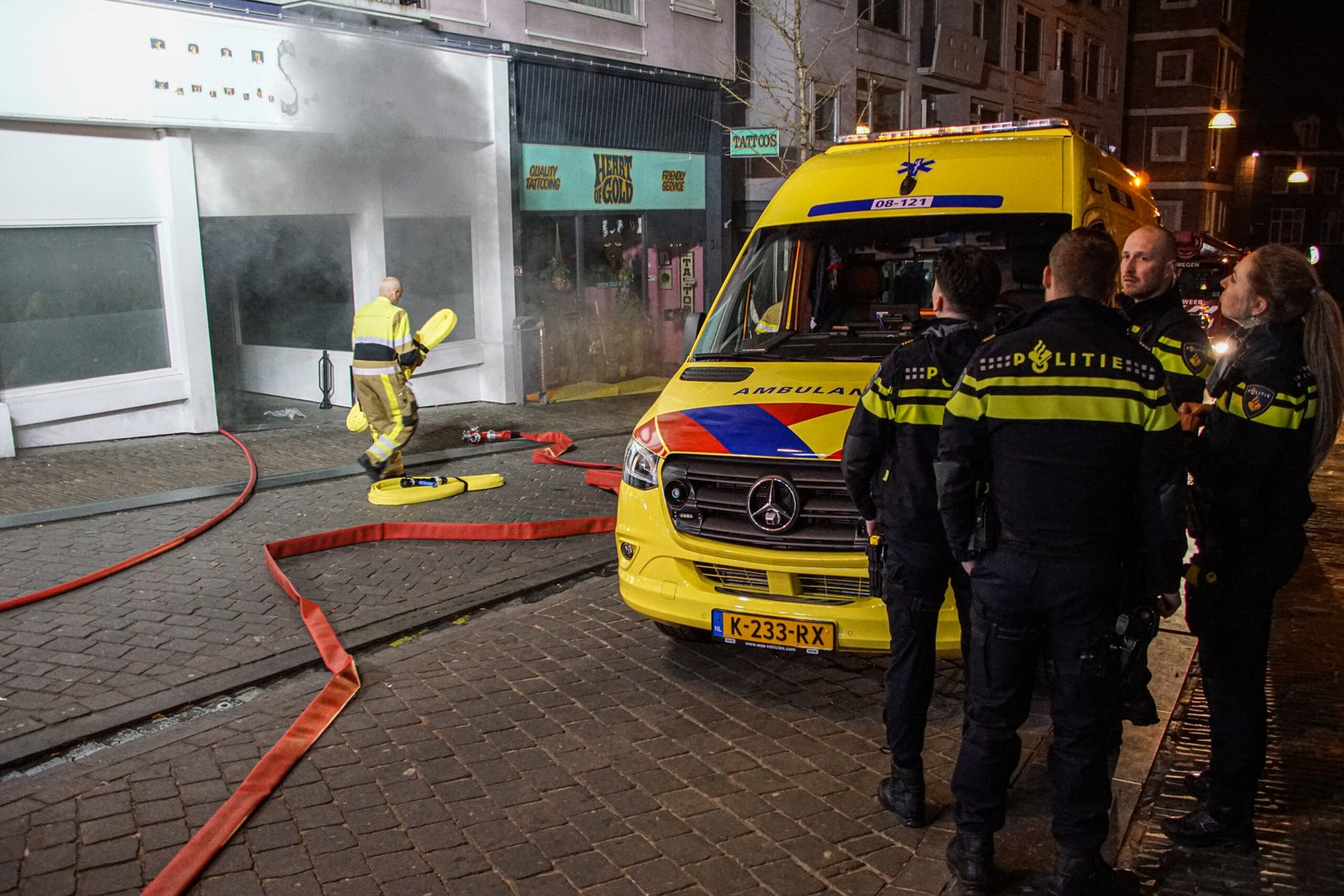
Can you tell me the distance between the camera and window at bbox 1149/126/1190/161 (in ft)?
140

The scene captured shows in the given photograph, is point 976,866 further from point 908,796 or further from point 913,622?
point 913,622

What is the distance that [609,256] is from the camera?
634 inches

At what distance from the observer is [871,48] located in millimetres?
21438

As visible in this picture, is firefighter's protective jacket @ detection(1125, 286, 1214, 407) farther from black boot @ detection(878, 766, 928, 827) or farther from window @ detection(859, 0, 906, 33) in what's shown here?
window @ detection(859, 0, 906, 33)

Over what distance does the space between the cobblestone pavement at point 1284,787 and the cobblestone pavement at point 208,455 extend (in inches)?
305

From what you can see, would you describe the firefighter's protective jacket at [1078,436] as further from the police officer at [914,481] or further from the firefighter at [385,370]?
the firefighter at [385,370]

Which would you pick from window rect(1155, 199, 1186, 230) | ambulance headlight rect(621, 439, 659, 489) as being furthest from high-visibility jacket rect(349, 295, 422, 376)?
window rect(1155, 199, 1186, 230)

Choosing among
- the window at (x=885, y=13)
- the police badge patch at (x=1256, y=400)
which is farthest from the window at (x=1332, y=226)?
the police badge patch at (x=1256, y=400)

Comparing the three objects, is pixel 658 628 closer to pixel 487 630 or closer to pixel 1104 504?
pixel 487 630

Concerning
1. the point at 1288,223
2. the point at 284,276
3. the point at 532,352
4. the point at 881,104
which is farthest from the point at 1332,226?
the point at 284,276

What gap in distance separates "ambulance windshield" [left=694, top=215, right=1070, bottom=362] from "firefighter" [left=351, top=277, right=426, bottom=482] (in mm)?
3442

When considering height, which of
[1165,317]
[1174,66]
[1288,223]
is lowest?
[1165,317]

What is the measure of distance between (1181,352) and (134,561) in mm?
6335

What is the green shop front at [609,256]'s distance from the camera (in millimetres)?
14742
